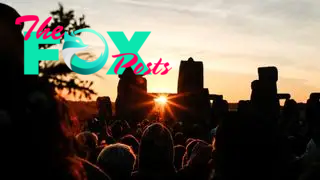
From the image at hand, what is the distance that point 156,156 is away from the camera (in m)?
4.71

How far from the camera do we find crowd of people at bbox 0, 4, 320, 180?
244cm

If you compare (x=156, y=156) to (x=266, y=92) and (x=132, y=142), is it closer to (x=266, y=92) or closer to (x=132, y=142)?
(x=132, y=142)

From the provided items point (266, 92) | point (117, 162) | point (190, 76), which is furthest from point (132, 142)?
point (190, 76)

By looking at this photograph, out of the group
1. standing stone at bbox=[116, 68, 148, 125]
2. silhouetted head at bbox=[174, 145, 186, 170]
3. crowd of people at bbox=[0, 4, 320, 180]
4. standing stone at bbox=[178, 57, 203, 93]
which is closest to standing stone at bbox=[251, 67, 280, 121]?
standing stone at bbox=[178, 57, 203, 93]

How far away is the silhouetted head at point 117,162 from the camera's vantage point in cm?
494

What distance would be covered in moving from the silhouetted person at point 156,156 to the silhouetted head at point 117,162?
201 mm

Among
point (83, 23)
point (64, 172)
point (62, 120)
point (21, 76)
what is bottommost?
point (64, 172)

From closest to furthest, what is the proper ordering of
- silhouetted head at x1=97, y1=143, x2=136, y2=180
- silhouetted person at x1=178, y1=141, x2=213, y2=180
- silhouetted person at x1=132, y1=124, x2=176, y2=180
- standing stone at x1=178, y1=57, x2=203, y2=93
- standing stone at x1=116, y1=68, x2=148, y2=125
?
silhouetted person at x1=132, y1=124, x2=176, y2=180 → silhouetted head at x1=97, y1=143, x2=136, y2=180 → silhouetted person at x1=178, y1=141, x2=213, y2=180 → standing stone at x1=178, y1=57, x2=203, y2=93 → standing stone at x1=116, y1=68, x2=148, y2=125

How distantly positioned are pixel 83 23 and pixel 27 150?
0.66 metres

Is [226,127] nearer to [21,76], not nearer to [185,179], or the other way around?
[21,76]

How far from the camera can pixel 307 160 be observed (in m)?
5.42

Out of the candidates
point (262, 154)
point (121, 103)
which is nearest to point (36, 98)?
point (262, 154)

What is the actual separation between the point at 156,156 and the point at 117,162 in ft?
1.39

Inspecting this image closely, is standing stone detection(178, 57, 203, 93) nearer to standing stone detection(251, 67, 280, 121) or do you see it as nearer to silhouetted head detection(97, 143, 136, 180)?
standing stone detection(251, 67, 280, 121)
